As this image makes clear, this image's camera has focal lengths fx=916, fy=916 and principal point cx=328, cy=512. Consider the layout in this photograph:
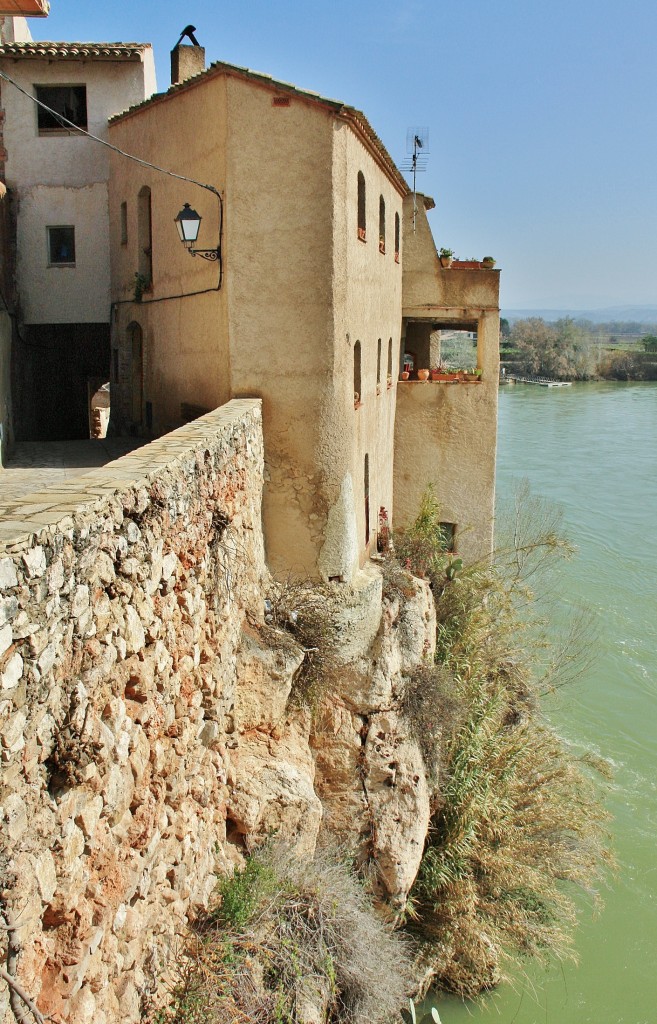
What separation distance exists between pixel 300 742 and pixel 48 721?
6109mm

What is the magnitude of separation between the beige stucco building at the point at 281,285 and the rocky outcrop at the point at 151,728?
627 mm

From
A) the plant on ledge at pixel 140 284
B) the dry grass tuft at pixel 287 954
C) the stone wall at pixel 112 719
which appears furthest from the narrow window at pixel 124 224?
the dry grass tuft at pixel 287 954

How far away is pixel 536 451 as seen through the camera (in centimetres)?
3928

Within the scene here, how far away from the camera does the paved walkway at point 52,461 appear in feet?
31.8

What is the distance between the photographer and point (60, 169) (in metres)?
14.4

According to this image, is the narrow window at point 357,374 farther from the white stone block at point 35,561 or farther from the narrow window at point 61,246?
the white stone block at point 35,561

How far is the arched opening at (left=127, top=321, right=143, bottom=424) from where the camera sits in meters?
13.7

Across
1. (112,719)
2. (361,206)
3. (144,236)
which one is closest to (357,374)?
(361,206)

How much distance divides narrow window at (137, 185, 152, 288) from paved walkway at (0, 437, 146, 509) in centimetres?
242

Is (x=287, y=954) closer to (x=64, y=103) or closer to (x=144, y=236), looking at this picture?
(x=144, y=236)

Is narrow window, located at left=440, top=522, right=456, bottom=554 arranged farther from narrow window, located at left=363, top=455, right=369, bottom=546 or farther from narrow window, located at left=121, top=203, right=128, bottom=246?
narrow window, located at left=121, top=203, right=128, bottom=246

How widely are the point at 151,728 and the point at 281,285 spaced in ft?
18.6

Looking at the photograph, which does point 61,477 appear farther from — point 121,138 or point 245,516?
point 121,138

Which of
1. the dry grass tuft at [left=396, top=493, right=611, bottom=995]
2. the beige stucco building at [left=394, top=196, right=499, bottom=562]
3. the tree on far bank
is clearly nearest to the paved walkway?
the dry grass tuft at [left=396, top=493, right=611, bottom=995]
